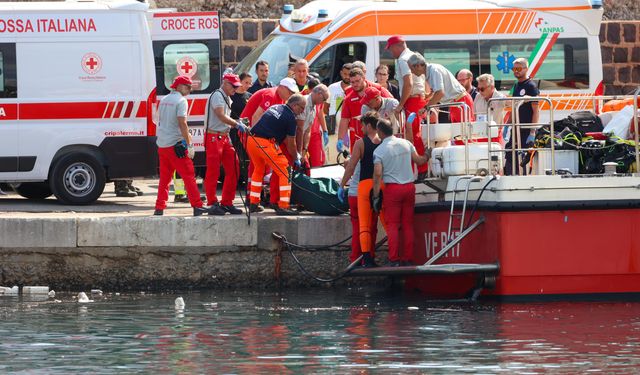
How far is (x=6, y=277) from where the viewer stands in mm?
16859

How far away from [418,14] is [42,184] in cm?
534

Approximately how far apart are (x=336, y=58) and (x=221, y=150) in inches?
149

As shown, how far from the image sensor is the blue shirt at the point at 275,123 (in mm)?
17078

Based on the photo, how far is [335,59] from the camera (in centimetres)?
2097

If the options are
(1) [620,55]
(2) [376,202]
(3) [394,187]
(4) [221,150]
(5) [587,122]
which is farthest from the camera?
(1) [620,55]

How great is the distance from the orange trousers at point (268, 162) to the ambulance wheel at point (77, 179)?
2687mm

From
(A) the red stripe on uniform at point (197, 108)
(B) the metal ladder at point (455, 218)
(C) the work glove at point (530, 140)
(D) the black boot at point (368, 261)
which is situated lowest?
(D) the black boot at point (368, 261)

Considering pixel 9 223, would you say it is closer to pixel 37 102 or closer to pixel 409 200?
pixel 37 102

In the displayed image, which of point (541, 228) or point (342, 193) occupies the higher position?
point (342, 193)

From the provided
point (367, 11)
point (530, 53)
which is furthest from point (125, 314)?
point (530, 53)

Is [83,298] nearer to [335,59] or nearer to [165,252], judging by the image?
[165,252]

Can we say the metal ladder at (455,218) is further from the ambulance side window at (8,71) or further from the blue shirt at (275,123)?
the ambulance side window at (8,71)

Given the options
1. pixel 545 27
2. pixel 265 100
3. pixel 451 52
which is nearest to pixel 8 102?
pixel 265 100

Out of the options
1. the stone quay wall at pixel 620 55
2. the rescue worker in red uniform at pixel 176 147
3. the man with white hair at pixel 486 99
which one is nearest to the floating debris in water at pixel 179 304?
the rescue worker in red uniform at pixel 176 147
